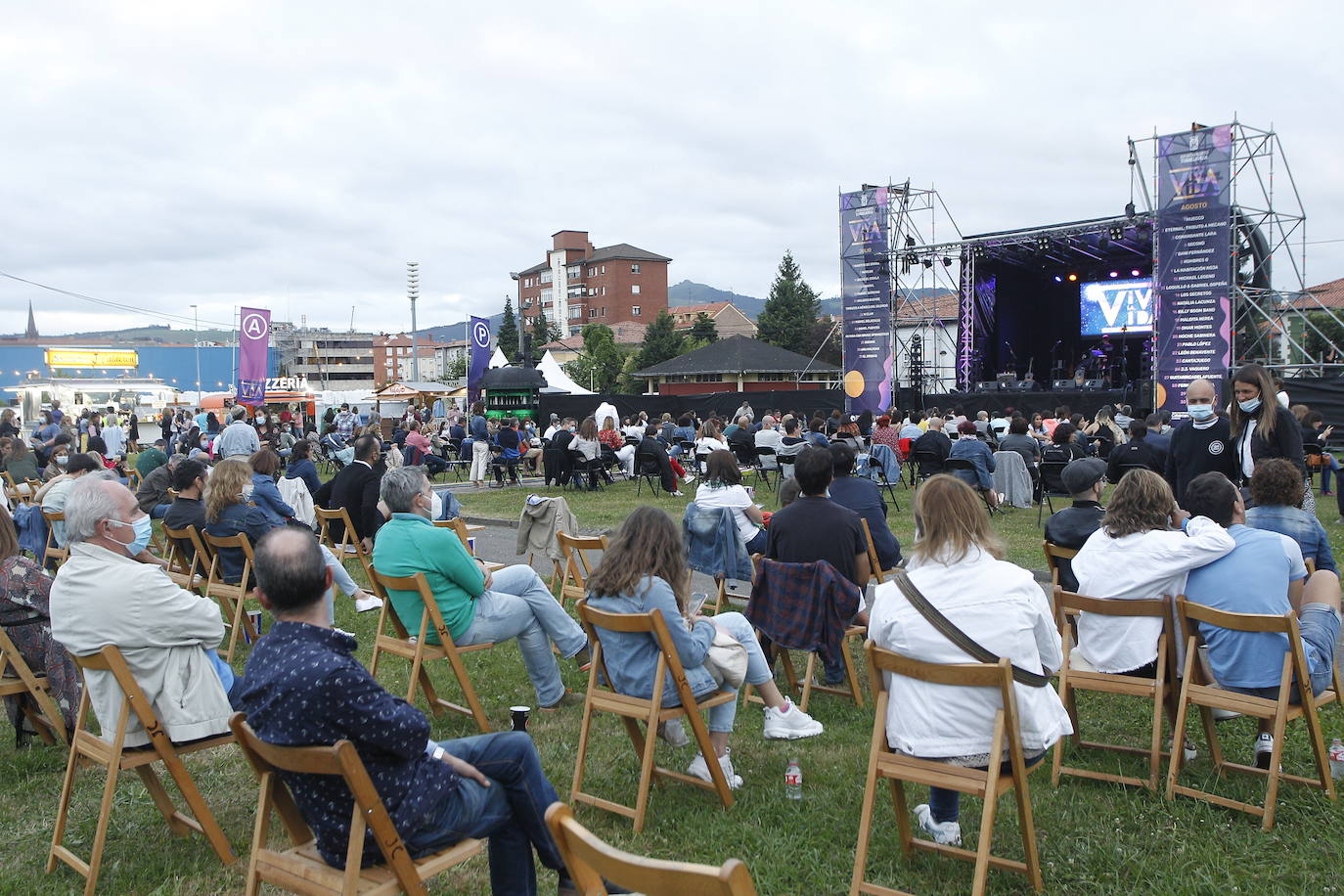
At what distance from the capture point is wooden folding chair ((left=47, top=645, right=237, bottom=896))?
10.1 feet

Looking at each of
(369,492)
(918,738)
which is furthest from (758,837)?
(369,492)

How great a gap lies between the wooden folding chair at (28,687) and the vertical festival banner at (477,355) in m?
18.9

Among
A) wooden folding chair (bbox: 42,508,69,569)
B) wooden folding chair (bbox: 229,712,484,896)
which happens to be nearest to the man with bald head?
wooden folding chair (bbox: 229,712,484,896)

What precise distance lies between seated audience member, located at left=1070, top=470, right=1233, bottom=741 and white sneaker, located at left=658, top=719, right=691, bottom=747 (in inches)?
66.3

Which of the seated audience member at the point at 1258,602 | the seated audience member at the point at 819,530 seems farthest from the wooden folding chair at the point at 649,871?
the seated audience member at the point at 819,530

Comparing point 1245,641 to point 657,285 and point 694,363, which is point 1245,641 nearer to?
point 694,363

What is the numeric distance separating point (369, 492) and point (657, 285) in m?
91.4

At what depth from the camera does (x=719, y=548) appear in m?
5.86

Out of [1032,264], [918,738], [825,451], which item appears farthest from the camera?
[1032,264]

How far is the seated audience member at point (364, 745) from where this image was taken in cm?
234

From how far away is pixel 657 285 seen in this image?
97.8 meters

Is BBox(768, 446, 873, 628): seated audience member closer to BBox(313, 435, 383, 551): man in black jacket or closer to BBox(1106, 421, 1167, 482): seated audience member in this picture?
BBox(313, 435, 383, 551): man in black jacket

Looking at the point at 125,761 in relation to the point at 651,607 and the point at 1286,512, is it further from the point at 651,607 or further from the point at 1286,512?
the point at 1286,512

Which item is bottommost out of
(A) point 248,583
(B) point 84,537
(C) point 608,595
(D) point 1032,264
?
(A) point 248,583
